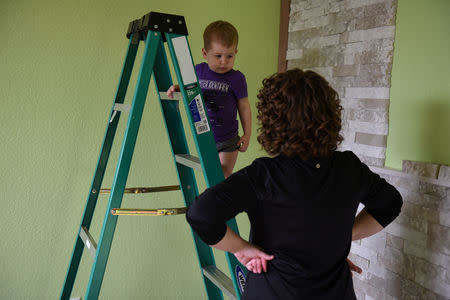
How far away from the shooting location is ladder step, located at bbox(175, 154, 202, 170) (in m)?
1.37

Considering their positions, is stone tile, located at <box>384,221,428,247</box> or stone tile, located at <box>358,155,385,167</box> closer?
stone tile, located at <box>384,221,428,247</box>

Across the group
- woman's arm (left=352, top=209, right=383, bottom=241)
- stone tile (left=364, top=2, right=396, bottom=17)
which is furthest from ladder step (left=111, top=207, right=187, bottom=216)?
stone tile (left=364, top=2, right=396, bottom=17)

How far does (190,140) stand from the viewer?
2328mm

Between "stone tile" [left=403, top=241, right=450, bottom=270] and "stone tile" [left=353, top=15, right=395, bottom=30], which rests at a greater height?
"stone tile" [left=353, top=15, right=395, bottom=30]

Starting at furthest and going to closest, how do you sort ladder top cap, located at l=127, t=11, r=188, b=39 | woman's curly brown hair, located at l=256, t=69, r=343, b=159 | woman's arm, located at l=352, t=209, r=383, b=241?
1. ladder top cap, located at l=127, t=11, r=188, b=39
2. woman's arm, located at l=352, t=209, r=383, b=241
3. woman's curly brown hair, located at l=256, t=69, r=343, b=159

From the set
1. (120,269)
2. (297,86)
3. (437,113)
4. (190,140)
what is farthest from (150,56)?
(120,269)

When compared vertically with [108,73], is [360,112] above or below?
below

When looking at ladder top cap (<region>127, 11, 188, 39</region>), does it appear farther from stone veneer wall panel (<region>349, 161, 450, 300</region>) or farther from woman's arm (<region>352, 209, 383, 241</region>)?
stone veneer wall panel (<region>349, 161, 450, 300</region>)

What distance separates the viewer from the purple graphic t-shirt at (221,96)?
1679 millimetres

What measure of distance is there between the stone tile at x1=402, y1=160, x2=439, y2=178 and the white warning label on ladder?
0.92 m

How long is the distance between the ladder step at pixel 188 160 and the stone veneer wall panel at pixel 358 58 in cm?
91

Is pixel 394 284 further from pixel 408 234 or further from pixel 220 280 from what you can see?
pixel 220 280

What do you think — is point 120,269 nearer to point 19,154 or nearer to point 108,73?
point 19,154

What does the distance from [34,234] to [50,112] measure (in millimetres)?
614
